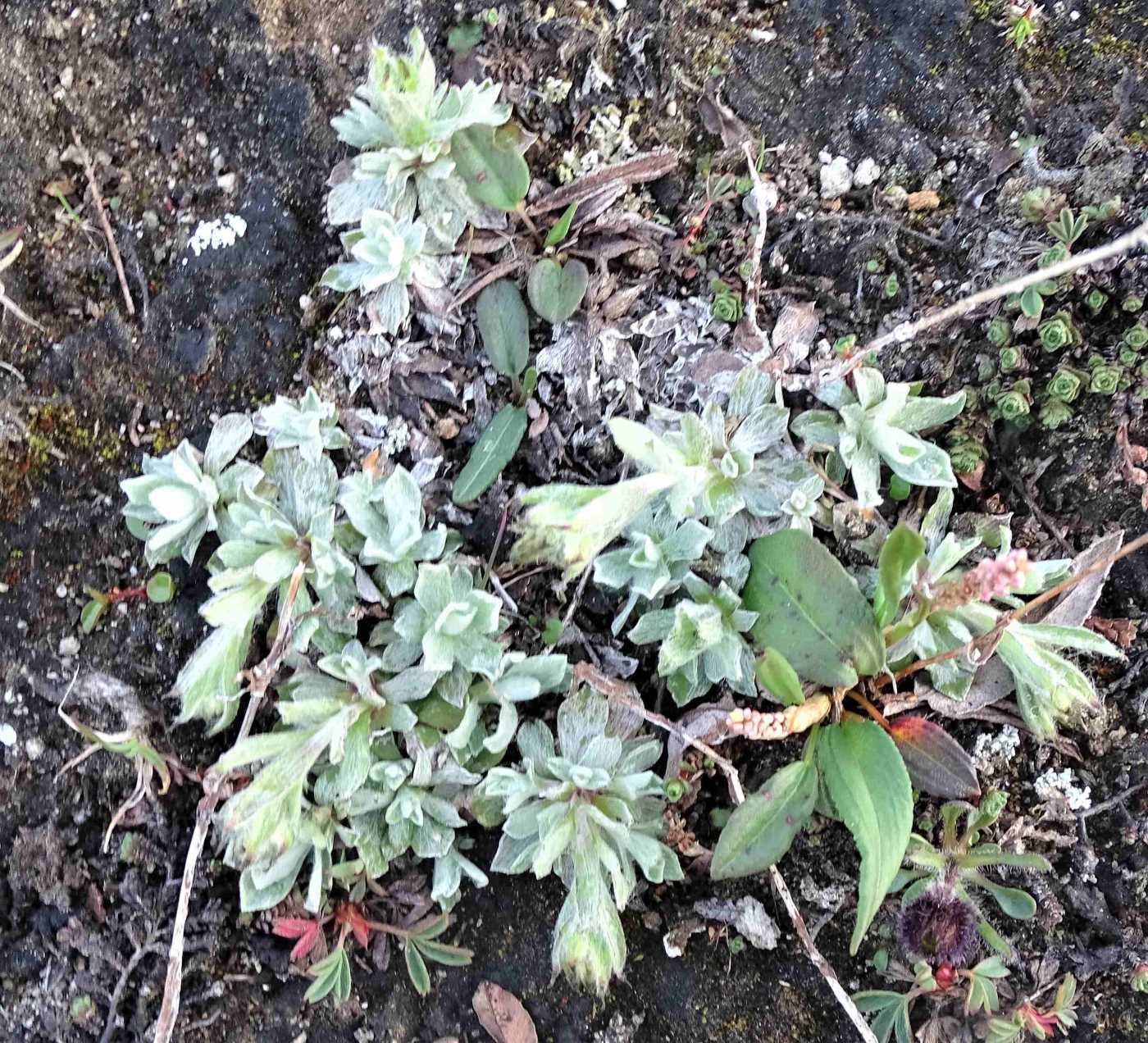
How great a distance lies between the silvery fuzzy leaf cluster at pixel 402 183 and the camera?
2051 mm

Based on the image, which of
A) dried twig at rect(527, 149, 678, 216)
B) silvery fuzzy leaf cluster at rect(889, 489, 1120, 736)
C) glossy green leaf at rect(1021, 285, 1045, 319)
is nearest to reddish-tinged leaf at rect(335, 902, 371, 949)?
silvery fuzzy leaf cluster at rect(889, 489, 1120, 736)

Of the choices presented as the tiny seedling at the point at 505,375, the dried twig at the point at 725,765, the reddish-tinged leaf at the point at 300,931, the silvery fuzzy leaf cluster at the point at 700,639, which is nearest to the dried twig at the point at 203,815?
the reddish-tinged leaf at the point at 300,931

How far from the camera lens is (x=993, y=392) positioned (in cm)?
220

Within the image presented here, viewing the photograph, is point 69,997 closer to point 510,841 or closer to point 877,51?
point 510,841

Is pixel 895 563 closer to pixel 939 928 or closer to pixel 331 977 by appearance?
pixel 939 928

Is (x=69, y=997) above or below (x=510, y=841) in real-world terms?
above

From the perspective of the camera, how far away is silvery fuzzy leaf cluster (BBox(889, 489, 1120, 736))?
6.71 ft

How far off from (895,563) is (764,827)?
0.63 meters

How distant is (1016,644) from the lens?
2.07m

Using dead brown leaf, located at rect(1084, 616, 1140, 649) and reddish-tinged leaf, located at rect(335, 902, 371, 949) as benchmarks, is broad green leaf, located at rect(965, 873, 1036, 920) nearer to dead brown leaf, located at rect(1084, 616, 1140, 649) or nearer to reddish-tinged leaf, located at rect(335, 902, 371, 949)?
dead brown leaf, located at rect(1084, 616, 1140, 649)

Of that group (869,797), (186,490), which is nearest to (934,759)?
(869,797)

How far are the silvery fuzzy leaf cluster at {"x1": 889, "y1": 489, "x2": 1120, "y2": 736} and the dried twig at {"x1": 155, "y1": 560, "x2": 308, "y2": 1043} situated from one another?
4.16 ft

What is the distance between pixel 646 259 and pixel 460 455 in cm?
64

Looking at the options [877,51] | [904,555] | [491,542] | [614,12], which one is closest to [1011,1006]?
[904,555]
